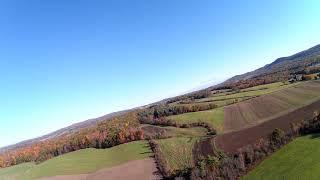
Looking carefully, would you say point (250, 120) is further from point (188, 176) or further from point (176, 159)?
point (188, 176)

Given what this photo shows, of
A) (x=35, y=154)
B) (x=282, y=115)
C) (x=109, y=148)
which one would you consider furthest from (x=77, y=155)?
(x=282, y=115)

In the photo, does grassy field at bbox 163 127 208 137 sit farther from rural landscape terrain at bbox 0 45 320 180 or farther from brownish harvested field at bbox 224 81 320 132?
brownish harvested field at bbox 224 81 320 132

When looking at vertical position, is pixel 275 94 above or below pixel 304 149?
above

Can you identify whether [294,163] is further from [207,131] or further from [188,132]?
[188,132]

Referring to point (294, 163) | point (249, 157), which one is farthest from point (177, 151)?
point (294, 163)

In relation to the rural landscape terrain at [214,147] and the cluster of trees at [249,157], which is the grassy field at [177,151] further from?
the cluster of trees at [249,157]

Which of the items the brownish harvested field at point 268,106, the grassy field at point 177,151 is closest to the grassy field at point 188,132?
the grassy field at point 177,151
